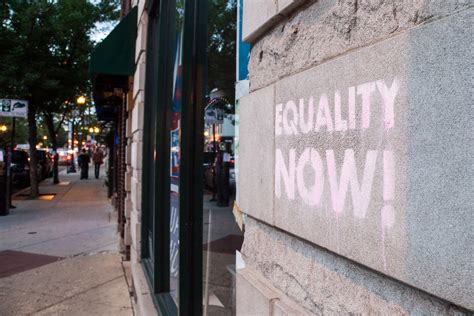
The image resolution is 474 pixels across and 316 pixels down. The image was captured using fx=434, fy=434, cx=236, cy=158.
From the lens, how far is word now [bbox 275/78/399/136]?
3.51ft

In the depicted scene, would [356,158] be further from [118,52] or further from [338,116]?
[118,52]

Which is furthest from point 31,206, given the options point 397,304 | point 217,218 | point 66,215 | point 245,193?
point 397,304

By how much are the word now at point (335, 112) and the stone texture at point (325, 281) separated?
1.28ft

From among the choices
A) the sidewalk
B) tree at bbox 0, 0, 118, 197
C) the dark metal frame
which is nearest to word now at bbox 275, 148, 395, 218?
the dark metal frame

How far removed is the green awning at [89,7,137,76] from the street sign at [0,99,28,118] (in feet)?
22.8

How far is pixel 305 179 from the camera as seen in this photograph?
4.73ft

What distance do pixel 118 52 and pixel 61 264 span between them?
3468 mm

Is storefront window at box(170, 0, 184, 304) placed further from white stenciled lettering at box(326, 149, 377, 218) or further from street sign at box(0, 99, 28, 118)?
street sign at box(0, 99, 28, 118)

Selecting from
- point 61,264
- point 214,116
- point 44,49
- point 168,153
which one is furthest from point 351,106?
point 44,49

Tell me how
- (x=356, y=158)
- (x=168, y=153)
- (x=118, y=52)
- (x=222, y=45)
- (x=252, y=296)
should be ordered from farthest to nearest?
(x=118, y=52)
(x=168, y=153)
(x=222, y=45)
(x=252, y=296)
(x=356, y=158)

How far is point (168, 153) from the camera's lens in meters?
4.24

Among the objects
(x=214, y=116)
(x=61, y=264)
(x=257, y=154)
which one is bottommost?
(x=61, y=264)

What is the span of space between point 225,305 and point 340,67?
247 centimetres

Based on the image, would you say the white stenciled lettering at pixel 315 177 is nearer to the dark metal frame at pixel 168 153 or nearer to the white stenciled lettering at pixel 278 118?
the white stenciled lettering at pixel 278 118
